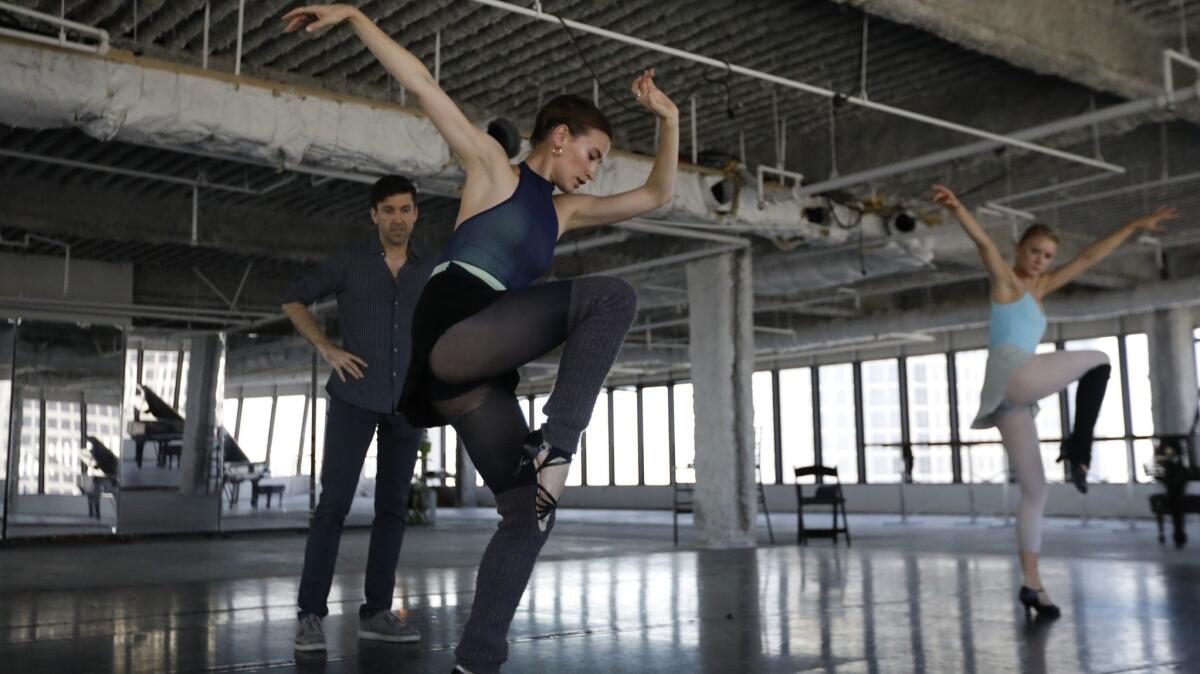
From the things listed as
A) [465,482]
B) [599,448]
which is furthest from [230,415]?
[465,482]

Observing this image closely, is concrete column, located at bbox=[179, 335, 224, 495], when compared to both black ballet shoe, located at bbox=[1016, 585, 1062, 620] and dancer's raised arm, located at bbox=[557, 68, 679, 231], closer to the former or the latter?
black ballet shoe, located at bbox=[1016, 585, 1062, 620]

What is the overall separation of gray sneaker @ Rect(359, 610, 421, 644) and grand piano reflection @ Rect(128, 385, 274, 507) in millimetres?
10385

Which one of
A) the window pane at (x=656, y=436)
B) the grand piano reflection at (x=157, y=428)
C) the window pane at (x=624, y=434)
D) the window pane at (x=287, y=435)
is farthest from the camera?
the window pane at (x=624, y=434)

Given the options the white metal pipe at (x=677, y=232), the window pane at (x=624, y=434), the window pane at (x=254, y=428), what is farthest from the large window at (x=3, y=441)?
the window pane at (x=624, y=434)

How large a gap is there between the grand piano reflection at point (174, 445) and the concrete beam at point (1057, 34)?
405 inches

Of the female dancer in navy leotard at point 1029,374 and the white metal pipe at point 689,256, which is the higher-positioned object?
the white metal pipe at point 689,256

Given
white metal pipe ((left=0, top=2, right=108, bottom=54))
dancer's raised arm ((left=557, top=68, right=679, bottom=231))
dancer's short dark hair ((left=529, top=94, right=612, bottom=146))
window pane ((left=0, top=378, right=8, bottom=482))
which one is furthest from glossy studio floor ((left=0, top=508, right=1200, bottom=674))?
window pane ((left=0, top=378, right=8, bottom=482))

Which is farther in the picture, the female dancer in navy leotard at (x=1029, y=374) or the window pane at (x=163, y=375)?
the window pane at (x=163, y=375)

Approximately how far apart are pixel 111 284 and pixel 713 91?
886 cm

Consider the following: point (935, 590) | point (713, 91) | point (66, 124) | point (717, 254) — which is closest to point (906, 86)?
point (713, 91)

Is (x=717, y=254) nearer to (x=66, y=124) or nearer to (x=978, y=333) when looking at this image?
(x=66, y=124)

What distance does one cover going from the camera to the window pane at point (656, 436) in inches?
993

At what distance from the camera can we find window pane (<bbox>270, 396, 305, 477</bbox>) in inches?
571

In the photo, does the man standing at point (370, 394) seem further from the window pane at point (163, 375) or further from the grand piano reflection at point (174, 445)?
the window pane at point (163, 375)
